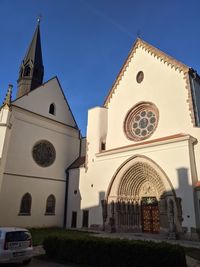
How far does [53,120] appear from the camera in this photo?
24.0 meters

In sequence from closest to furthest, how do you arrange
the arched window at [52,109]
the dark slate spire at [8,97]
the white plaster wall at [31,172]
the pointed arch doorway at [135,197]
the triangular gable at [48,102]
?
the pointed arch doorway at [135,197] < the white plaster wall at [31,172] < the dark slate spire at [8,97] < the triangular gable at [48,102] < the arched window at [52,109]

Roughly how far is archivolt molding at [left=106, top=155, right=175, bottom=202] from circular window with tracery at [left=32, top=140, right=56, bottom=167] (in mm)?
7163

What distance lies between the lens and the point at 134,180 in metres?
18.2

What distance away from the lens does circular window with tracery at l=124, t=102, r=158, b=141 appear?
62.0ft

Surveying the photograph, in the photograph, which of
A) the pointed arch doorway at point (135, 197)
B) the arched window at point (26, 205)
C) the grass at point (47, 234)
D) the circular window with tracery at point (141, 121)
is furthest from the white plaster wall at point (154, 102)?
the arched window at point (26, 205)

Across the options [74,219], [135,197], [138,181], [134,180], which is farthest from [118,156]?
[74,219]

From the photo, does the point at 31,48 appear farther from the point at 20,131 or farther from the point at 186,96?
the point at 186,96

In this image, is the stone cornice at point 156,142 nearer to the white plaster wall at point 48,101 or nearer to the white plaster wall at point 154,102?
the white plaster wall at point 154,102

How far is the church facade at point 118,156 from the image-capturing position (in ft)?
49.9

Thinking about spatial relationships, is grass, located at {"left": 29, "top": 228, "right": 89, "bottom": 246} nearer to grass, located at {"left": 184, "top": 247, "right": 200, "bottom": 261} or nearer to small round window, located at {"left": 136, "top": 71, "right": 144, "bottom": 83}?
grass, located at {"left": 184, "top": 247, "right": 200, "bottom": 261}

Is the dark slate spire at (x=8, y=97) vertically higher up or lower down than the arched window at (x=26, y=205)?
higher up

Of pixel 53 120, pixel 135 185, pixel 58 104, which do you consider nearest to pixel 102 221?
pixel 135 185

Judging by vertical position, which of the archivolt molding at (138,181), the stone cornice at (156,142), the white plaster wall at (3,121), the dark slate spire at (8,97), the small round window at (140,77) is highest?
the small round window at (140,77)

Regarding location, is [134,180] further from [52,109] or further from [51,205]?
[52,109]
